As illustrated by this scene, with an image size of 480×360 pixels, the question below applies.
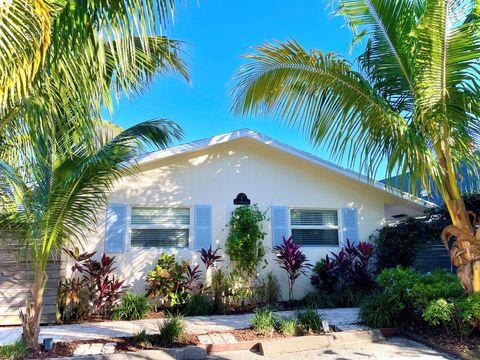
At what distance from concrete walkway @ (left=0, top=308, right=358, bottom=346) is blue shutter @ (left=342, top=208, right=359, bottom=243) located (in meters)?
2.70

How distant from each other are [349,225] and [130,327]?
6369 millimetres

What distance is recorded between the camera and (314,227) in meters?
10.5

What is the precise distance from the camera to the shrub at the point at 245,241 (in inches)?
366

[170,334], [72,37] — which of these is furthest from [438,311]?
[72,37]

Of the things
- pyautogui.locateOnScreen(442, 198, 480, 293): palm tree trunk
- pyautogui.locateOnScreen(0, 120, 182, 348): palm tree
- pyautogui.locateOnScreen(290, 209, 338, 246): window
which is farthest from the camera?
pyautogui.locateOnScreen(290, 209, 338, 246): window

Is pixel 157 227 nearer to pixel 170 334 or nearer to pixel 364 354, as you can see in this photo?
pixel 170 334

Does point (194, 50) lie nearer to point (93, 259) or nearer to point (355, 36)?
point (355, 36)

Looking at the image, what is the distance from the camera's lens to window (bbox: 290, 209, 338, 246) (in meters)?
10.4

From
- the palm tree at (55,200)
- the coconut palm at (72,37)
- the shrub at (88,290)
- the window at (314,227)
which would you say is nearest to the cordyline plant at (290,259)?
the window at (314,227)

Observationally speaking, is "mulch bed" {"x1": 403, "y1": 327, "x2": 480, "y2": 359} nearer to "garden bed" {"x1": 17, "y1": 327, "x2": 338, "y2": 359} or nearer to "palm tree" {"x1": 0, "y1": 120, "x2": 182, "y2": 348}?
"garden bed" {"x1": 17, "y1": 327, "x2": 338, "y2": 359}

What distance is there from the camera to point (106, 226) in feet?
29.5

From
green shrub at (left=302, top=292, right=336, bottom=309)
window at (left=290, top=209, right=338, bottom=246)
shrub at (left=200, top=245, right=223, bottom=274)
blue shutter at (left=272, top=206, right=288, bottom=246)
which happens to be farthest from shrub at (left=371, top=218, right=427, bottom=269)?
shrub at (left=200, top=245, right=223, bottom=274)

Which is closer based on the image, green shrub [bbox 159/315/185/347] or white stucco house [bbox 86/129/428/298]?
green shrub [bbox 159/315/185/347]

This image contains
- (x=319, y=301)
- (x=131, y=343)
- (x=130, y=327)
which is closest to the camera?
(x=131, y=343)
